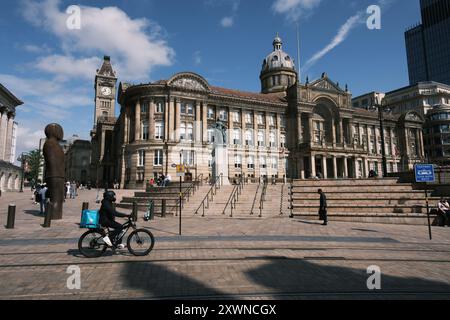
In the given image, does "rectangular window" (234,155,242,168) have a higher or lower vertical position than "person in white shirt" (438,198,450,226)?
higher

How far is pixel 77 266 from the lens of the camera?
725 centimetres

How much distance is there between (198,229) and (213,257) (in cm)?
525

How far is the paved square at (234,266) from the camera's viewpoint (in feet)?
18.4

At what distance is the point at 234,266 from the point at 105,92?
94.1 meters

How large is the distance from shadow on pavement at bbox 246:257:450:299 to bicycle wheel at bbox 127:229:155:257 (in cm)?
321

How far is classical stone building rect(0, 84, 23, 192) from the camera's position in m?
50.8

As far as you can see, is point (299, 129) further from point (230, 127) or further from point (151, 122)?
point (151, 122)

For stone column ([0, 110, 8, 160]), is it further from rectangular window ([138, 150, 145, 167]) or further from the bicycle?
the bicycle

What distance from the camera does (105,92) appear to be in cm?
9088

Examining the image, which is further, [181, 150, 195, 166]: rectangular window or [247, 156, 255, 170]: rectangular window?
[247, 156, 255, 170]: rectangular window

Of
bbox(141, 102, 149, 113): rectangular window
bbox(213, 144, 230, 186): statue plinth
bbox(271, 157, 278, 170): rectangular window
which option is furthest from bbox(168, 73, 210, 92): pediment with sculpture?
bbox(213, 144, 230, 186): statue plinth

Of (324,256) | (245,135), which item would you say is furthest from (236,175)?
(324,256)

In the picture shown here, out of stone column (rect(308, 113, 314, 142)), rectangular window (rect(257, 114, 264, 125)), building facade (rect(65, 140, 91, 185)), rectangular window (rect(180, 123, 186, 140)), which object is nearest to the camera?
rectangular window (rect(180, 123, 186, 140))

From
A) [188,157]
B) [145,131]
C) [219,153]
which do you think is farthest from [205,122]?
[219,153]
